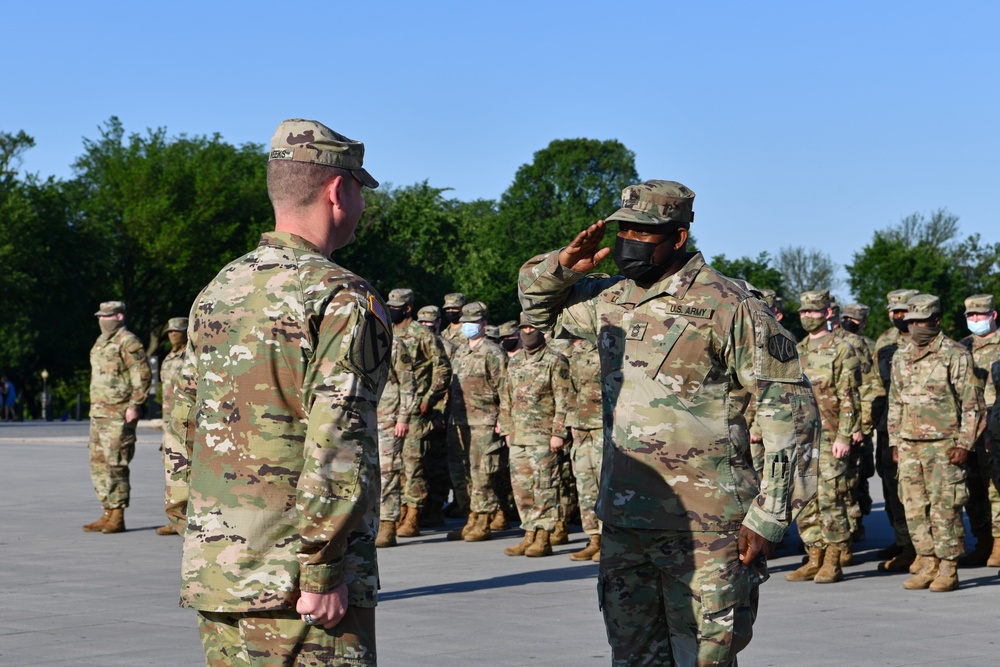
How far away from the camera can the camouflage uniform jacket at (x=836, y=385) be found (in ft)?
39.4

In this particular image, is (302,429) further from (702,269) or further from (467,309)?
(467,309)

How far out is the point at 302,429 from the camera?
13.5 feet

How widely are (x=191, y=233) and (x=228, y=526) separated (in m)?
55.3

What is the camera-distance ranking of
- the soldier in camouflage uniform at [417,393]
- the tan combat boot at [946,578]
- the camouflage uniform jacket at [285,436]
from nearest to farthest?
the camouflage uniform jacket at [285,436] < the tan combat boot at [946,578] < the soldier in camouflage uniform at [417,393]

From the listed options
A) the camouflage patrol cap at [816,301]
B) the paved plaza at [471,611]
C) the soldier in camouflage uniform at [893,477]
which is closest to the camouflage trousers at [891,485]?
the soldier in camouflage uniform at [893,477]

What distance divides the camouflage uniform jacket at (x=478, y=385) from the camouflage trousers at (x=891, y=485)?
3932mm

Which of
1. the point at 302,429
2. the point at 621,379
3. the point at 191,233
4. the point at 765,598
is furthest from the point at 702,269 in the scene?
the point at 191,233

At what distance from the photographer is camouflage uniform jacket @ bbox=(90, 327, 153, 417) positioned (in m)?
15.0

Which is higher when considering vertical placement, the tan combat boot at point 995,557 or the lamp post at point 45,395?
the lamp post at point 45,395

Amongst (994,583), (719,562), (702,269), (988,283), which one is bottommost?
(994,583)

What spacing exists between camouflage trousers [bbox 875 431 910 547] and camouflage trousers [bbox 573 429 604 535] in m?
2.77

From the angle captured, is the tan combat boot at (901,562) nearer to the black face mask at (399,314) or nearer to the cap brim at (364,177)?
the black face mask at (399,314)

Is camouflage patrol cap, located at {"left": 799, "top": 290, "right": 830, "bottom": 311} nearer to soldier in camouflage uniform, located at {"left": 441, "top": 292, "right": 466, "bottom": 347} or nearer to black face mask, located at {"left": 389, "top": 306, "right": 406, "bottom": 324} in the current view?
black face mask, located at {"left": 389, "top": 306, "right": 406, "bottom": 324}

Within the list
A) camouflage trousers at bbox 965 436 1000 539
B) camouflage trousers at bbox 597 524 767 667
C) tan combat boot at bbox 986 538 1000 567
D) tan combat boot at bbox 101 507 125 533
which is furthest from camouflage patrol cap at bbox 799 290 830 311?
tan combat boot at bbox 101 507 125 533
